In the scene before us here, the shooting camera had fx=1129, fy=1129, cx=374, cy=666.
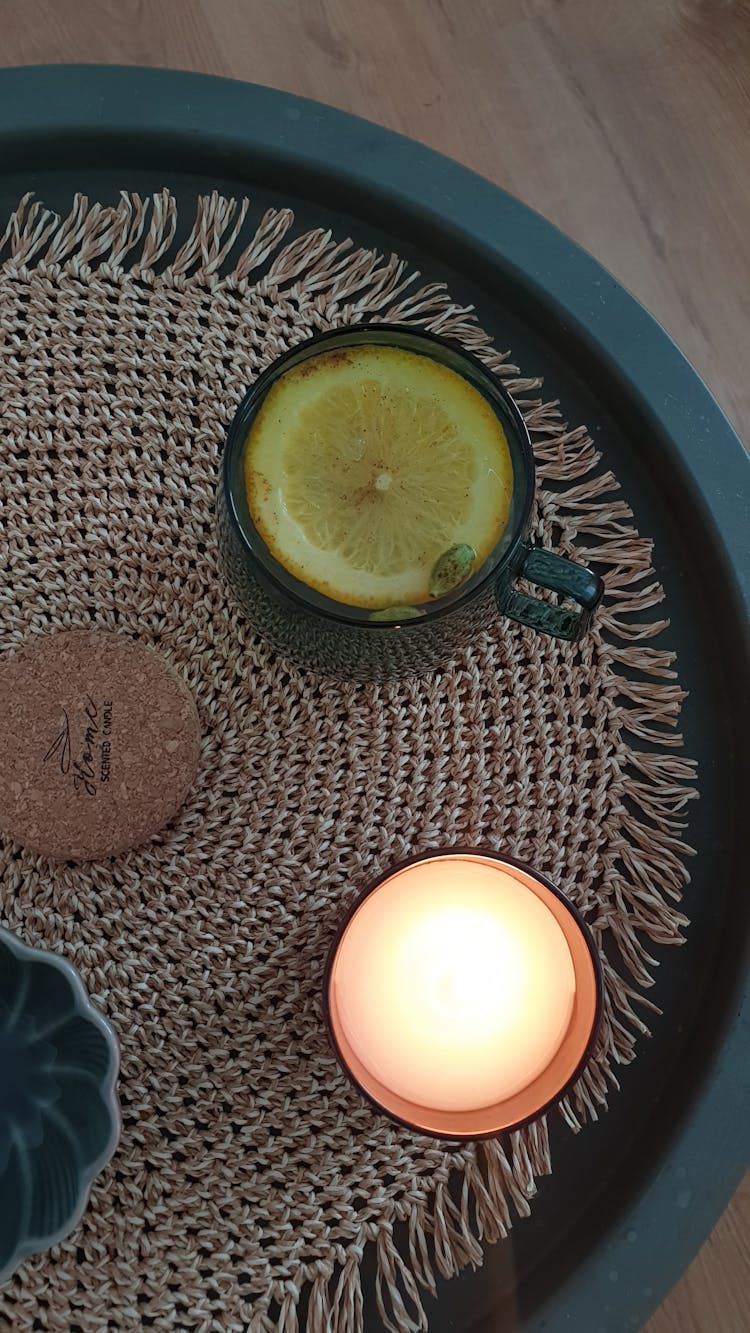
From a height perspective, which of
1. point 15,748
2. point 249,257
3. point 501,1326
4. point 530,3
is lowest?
point 501,1326

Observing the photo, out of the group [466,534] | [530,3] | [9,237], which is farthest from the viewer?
[530,3]

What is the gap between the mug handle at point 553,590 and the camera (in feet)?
1.54

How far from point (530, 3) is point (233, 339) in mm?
364

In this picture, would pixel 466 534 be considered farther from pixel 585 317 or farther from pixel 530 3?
pixel 530 3

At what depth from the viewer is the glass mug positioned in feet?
1.54

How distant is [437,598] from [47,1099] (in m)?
0.28

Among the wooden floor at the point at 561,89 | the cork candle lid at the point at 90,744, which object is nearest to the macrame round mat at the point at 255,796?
the cork candle lid at the point at 90,744

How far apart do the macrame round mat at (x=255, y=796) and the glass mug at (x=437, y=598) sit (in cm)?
7

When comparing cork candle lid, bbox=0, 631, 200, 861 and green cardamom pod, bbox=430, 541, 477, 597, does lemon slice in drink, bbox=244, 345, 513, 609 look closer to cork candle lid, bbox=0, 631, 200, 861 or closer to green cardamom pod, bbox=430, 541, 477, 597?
green cardamom pod, bbox=430, 541, 477, 597

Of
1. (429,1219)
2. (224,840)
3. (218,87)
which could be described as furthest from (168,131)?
(429,1219)

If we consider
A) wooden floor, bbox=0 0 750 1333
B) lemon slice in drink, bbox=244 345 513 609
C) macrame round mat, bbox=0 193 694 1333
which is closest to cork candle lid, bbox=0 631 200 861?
macrame round mat, bbox=0 193 694 1333

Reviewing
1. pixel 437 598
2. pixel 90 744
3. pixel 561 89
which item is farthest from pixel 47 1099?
pixel 561 89

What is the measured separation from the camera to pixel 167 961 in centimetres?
53

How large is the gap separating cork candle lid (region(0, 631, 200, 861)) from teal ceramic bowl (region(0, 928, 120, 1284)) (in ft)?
0.20
